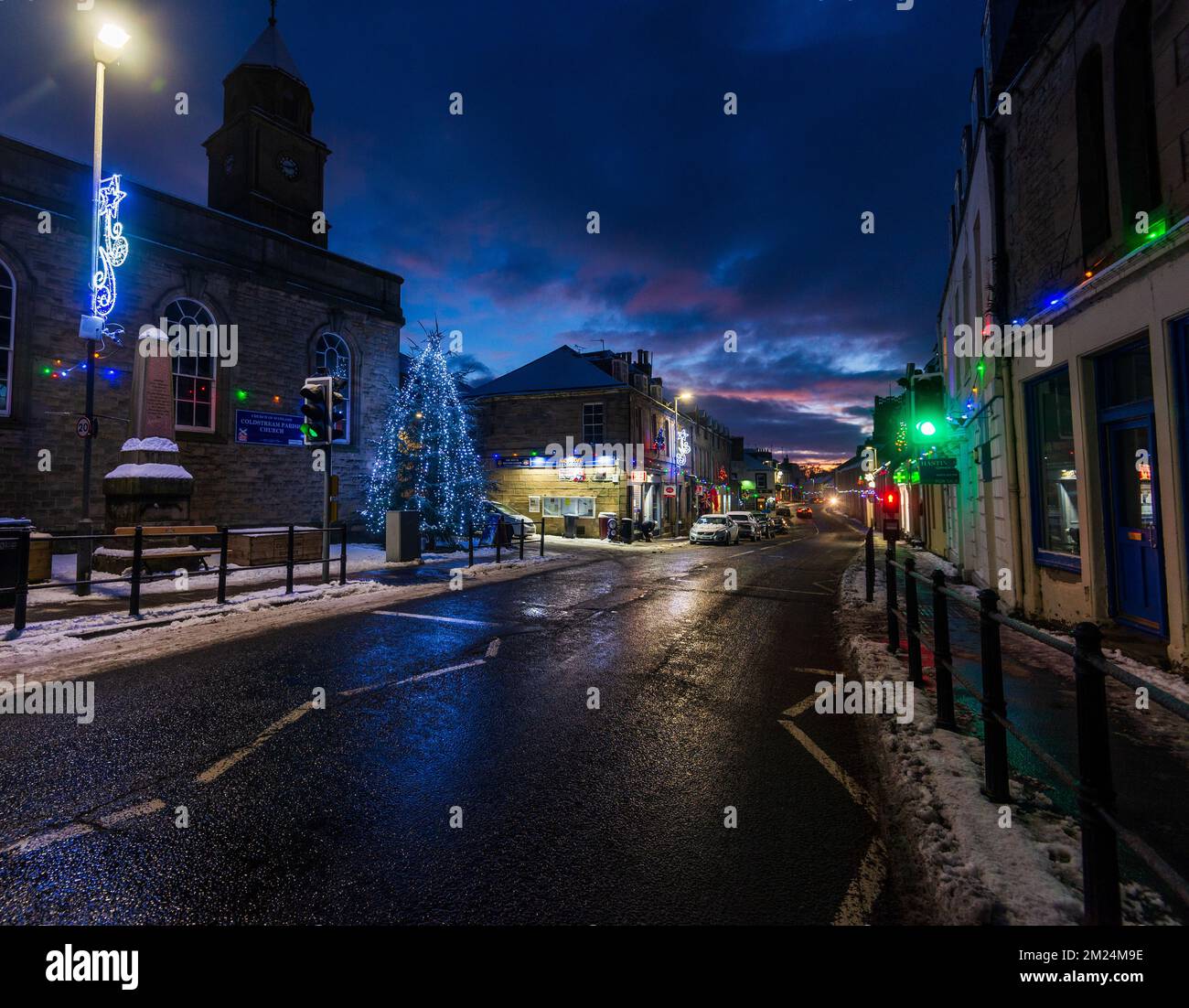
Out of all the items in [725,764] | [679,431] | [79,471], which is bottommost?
[725,764]

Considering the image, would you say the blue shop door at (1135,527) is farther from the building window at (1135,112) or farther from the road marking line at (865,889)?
the road marking line at (865,889)

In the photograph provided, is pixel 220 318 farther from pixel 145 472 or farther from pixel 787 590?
pixel 787 590

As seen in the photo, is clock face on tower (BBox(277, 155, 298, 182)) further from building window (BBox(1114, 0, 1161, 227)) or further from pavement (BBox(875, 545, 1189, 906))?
pavement (BBox(875, 545, 1189, 906))

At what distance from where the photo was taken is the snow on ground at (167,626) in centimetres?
589

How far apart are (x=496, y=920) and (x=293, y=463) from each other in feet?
66.5

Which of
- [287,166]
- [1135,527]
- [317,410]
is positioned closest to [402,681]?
[317,410]

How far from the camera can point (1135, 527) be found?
21.0ft

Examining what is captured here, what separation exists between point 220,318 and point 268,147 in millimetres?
11386

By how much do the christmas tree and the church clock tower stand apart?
12.2 m

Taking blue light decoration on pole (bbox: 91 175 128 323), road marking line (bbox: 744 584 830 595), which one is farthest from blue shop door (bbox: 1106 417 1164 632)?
blue light decoration on pole (bbox: 91 175 128 323)

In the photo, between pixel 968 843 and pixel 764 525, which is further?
pixel 764 525

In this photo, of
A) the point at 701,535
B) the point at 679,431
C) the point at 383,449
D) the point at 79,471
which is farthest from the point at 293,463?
the point at 679,431

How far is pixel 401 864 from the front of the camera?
262 centimetres

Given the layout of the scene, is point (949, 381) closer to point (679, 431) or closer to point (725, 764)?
point (725, 764)
